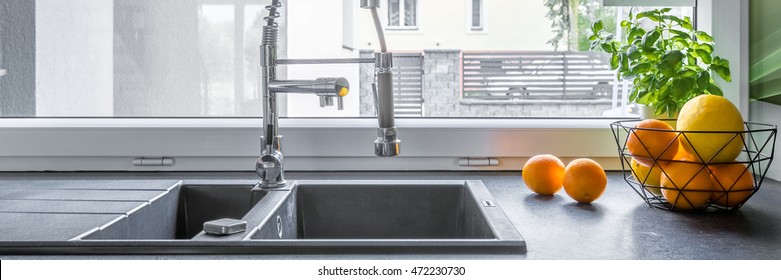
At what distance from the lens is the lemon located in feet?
3.34

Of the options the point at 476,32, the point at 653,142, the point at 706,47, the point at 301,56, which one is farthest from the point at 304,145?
the point at 706,47

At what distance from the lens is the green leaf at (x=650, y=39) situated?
47.7 inches

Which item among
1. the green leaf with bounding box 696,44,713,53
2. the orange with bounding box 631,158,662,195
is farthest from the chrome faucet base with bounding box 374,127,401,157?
the green leaf with bounding box 696,44,713,53

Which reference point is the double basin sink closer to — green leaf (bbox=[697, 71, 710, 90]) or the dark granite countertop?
the dark granite countertop

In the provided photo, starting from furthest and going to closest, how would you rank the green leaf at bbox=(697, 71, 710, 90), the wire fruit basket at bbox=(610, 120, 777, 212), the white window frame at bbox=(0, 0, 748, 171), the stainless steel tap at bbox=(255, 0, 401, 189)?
the white window frame at bbox=(0, 0, 748, 171) → the green leaf at bbox=(697, 71, 710, 90) → the stainless steel tap at bbox=(255, 0, 401, 189) → the wire fruit basket at bbox=(610, 120, 777, 212)

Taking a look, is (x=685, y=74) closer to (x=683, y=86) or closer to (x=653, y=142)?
(x=683, y=86)

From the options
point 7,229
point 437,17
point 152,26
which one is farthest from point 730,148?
point 152,26

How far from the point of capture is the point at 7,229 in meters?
0.91

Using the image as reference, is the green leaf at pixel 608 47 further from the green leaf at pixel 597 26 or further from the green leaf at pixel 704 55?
the green leaf at pixel 704 55

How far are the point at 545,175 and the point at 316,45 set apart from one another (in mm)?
630

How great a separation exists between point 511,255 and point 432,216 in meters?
0.46

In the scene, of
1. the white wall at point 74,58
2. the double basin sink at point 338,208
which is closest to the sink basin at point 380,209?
the double basin sink at point 338,208

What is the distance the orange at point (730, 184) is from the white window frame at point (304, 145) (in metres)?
0.41

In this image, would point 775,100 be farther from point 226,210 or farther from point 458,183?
point 226,210
